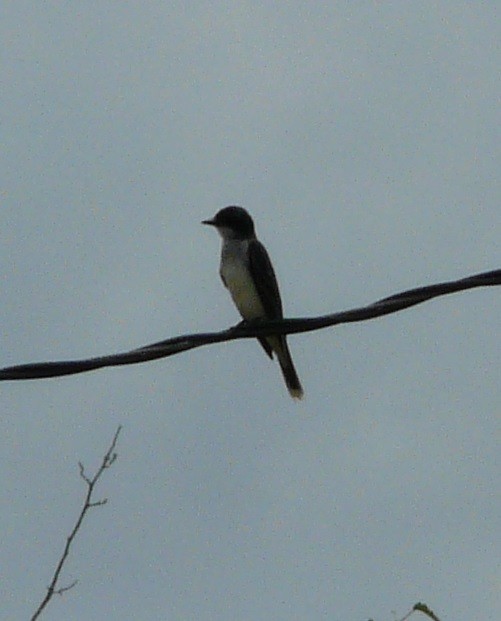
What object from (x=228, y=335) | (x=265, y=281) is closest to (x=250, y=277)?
(x=265, y=281)

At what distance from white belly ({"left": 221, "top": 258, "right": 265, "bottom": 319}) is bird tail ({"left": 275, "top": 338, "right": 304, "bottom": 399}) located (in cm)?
32

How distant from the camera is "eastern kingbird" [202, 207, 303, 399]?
33.8ft

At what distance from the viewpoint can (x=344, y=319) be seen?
6.17 m

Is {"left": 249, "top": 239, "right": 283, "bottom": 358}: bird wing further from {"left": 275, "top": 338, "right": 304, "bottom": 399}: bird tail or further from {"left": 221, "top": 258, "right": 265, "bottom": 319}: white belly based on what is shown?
{"left": 275, "top": 338, "right": 304, "bottom": 399}: bird tail

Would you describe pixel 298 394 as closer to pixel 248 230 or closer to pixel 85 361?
pixel 248 230

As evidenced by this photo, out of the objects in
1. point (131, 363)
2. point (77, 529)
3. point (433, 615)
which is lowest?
point (433, 615)

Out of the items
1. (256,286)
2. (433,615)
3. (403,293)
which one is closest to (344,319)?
(403,293)

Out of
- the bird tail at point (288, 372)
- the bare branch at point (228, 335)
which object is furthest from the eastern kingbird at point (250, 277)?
the bare branch at point (228, 335)

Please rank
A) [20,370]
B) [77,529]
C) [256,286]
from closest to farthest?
[20,370] → [77,529] → [256,286]

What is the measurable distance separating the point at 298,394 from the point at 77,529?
4.58 m

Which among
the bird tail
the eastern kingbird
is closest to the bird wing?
the eastern kingbird

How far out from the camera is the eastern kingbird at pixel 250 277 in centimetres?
1029

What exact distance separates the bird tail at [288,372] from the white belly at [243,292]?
12.8 inches

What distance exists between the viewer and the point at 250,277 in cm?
1033
